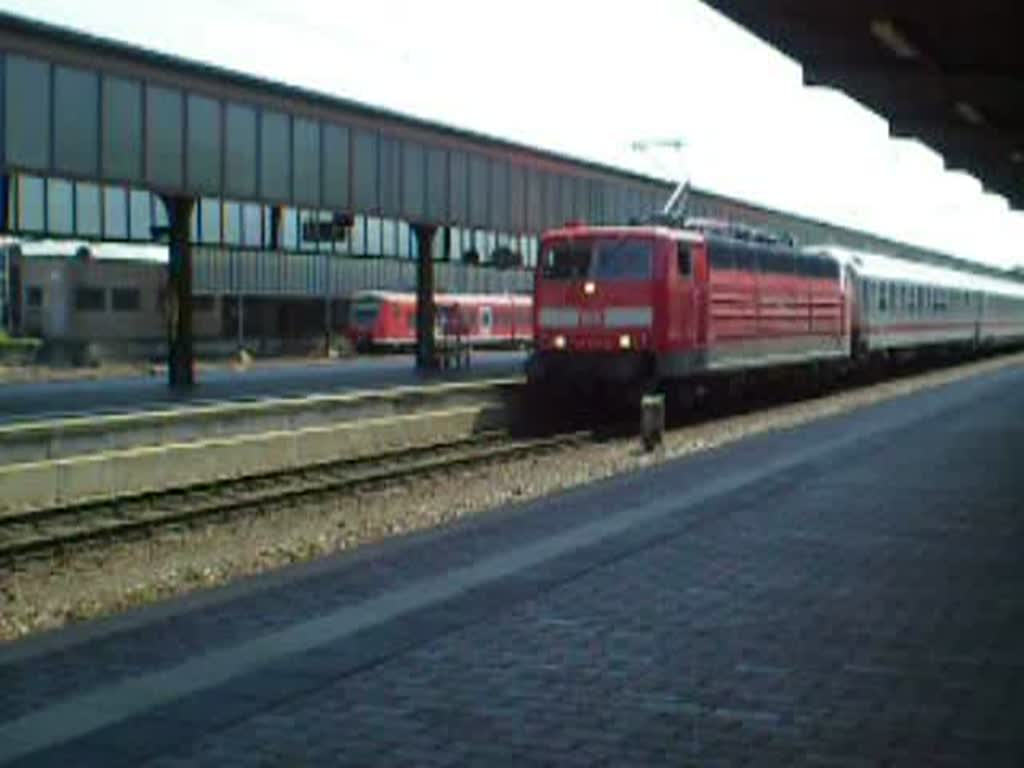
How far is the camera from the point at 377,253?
192ft

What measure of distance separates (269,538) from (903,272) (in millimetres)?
31434

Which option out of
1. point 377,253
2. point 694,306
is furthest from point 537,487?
point 377,253

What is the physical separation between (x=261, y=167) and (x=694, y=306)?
14.5 metres

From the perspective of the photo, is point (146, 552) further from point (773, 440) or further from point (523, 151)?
point (523, 151)

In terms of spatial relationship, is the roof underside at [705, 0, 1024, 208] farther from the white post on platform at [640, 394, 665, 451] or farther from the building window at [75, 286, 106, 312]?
the building window at [75, 286, 106, 312]

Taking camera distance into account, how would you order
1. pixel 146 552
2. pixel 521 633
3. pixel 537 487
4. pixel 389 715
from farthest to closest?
1. pixel 537 487
2. pixel 146 552
3. pixel 521 633
4. pixel 389 715

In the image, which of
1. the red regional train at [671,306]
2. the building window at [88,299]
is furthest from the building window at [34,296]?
the red regional train at [671,306]

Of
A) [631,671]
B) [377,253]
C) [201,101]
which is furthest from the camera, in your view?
[377,253]

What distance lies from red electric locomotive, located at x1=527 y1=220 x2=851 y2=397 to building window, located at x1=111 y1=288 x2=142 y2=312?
37.8m

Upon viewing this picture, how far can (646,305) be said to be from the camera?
24.2 m

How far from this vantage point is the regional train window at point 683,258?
972 inches

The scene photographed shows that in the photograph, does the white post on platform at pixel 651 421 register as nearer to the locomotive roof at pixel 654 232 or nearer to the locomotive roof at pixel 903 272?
the locomotive roof at pixel 654 232

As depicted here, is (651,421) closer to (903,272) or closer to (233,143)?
(233,143)

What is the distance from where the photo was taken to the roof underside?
56.6ft
